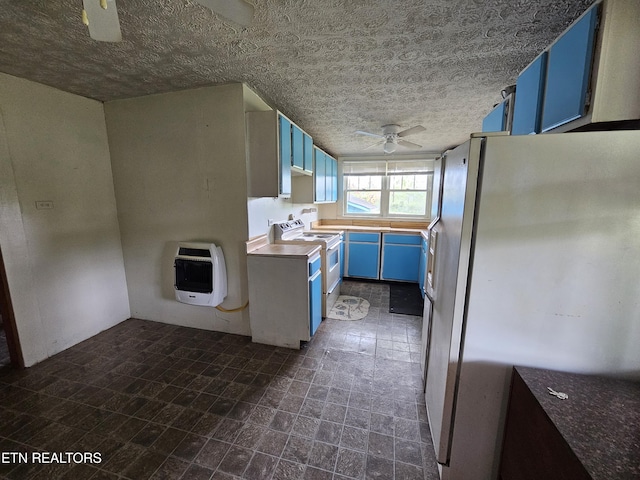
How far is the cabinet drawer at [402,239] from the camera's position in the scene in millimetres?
4188

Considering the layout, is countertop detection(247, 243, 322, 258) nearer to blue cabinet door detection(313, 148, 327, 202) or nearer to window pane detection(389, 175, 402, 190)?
blue cabinet door detection(313, 148, 327, 202)

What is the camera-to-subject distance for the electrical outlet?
218 centimetres

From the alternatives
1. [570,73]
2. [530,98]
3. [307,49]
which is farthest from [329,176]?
[570,73]

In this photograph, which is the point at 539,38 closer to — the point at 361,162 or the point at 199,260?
the point at 199,260

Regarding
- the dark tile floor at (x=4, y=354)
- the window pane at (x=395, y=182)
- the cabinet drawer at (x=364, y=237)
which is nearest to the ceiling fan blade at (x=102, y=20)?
the dark tile floor at (x=4, y=354)

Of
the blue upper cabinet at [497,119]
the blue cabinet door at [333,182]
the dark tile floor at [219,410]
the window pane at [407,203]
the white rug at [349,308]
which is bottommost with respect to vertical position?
the white rug at [349,308]

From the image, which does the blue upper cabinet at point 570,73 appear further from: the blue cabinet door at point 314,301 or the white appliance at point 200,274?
the white appliance at point 200,274

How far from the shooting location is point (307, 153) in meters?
3.24

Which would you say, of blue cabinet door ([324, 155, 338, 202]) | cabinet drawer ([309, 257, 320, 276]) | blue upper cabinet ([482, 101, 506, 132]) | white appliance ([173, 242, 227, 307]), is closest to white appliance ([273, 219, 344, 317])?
cabinet drawer ([309, 257, 320, 276])

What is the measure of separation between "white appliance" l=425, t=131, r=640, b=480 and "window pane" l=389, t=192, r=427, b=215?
374cm

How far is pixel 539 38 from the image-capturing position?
4.99 feet

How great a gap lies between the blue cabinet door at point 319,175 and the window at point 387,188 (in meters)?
1.09

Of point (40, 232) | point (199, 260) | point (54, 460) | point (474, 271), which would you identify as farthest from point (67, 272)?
point (474, 271)

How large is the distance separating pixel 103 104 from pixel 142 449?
3.11m
